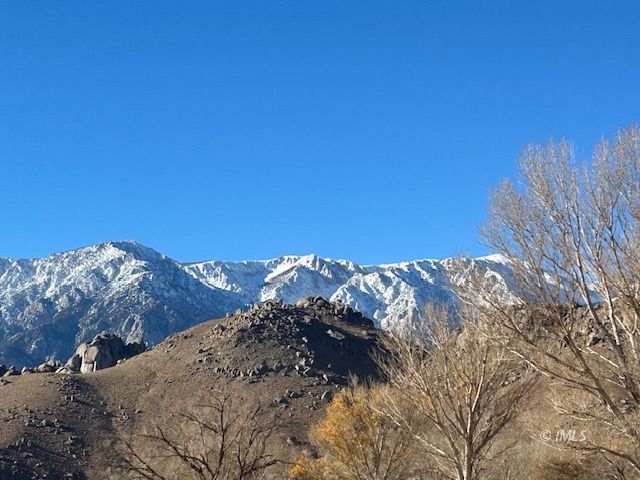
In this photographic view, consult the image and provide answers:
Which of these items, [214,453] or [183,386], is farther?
[183,386]

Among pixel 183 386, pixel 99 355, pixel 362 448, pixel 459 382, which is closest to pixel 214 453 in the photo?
pixel 459 382

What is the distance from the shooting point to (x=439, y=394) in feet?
92.8

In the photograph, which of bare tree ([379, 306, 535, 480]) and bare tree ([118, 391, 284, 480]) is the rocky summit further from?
bare tree ([379, 306, 535, 480])

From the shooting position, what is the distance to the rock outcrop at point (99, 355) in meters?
107

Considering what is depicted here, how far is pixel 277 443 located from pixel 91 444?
20133 millimetres

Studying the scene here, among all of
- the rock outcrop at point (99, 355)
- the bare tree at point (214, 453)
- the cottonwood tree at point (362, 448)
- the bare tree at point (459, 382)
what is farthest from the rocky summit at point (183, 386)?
the bare tree at point (459, 382)

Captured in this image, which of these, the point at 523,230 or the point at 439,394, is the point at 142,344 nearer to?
the point at 439,394

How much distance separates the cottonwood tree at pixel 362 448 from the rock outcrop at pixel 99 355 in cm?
6596

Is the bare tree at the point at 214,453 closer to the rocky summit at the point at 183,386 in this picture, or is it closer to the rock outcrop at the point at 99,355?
the rocky summit at the point at 183,386

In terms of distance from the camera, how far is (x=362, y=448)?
4416 cm

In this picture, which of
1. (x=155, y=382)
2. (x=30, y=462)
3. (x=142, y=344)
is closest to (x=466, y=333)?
(x=30, y=462)

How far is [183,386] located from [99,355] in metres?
25.6

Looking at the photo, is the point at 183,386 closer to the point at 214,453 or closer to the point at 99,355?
the point at 99,355

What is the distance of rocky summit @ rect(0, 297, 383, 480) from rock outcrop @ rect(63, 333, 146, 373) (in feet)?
2.25
